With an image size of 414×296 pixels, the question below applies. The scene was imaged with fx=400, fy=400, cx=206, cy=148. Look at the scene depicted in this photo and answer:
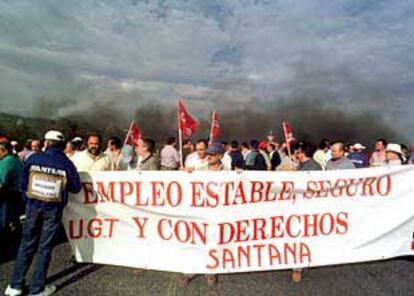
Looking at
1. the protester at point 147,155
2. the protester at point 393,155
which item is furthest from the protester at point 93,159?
the protester at point 393,155

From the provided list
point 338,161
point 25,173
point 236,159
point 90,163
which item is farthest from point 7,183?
point 236,159

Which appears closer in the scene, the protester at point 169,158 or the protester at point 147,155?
the protester at point 147,155

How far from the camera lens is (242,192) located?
4945 mm

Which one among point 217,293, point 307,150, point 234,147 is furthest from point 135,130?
point 217,293

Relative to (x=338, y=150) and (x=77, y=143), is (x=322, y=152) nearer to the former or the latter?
(x=338, y=150)

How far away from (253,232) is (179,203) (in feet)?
3.22

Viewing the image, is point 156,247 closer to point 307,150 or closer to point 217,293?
point 217,293

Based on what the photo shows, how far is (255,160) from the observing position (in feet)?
33.1

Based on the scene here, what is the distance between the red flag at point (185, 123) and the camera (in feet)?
34.1

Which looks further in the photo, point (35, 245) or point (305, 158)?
point (305, 158)

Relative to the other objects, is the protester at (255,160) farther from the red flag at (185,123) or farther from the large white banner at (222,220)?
the large white banner at (222,220)

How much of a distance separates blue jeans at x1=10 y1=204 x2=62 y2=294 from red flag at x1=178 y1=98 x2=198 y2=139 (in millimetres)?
6063

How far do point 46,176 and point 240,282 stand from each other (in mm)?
2571

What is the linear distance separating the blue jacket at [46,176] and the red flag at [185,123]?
584cm
